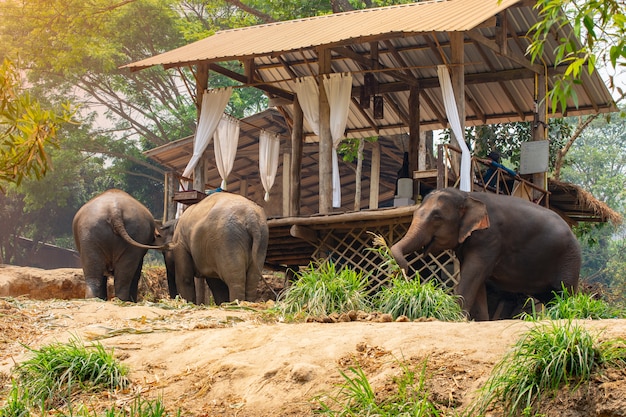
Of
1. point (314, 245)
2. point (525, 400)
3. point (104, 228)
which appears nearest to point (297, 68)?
point (314, 245)

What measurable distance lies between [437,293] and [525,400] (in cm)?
379

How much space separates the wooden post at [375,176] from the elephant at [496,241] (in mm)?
7902

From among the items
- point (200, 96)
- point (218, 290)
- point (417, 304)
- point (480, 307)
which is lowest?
point (218, 290)

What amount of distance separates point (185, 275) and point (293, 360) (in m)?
6.97

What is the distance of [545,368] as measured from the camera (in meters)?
5.92

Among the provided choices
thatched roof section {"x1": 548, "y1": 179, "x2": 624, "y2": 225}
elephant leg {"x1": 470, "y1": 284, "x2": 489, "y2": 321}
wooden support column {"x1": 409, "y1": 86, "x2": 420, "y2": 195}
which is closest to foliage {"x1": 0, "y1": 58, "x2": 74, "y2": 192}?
elephant leg {"x1": 470, "y1": 284, "x2": 489, "y2": 321}

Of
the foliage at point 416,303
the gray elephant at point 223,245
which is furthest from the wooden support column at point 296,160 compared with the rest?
the foliage at point 416,303

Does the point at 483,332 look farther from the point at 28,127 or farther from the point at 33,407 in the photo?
the point at 28,127

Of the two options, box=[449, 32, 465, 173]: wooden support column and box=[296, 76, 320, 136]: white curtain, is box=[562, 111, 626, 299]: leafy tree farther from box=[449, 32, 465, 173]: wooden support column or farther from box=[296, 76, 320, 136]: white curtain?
box=[449, 32, 465, 173]: wooden support column

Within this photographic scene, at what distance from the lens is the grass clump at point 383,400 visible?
609 cm

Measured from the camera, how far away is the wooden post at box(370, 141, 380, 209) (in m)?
20.2

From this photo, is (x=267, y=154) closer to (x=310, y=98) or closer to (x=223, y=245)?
(x=310, y=98)

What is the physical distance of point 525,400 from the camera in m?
5.89

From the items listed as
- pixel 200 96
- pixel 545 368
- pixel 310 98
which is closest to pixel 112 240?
pixel 200 96
